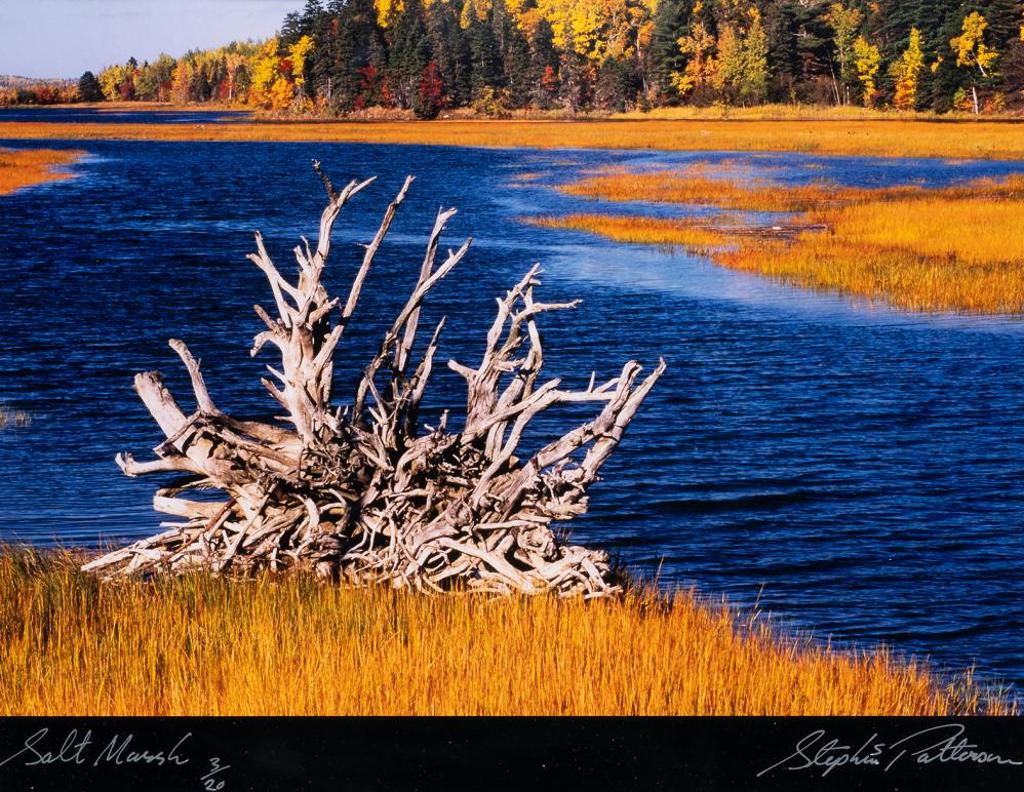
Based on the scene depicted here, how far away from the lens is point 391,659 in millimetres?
8758

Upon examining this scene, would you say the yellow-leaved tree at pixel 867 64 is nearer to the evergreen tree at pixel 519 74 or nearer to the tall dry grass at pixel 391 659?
the evergreen tree at pixel 519 74

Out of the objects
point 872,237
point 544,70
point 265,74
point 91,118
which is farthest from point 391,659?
point 265,74

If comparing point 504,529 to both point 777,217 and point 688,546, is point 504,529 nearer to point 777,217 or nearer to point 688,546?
point 688,546

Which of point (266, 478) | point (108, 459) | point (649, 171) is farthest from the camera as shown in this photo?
point (649, 171)

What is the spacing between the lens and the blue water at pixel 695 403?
43.6 ft

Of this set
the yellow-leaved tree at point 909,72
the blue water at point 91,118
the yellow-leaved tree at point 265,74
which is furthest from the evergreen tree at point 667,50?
the yellow-leaved tree at point 265,74

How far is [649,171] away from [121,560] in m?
58.4

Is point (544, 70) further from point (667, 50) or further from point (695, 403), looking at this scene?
point (695, 403)

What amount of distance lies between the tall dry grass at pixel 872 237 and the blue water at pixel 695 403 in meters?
1.48
